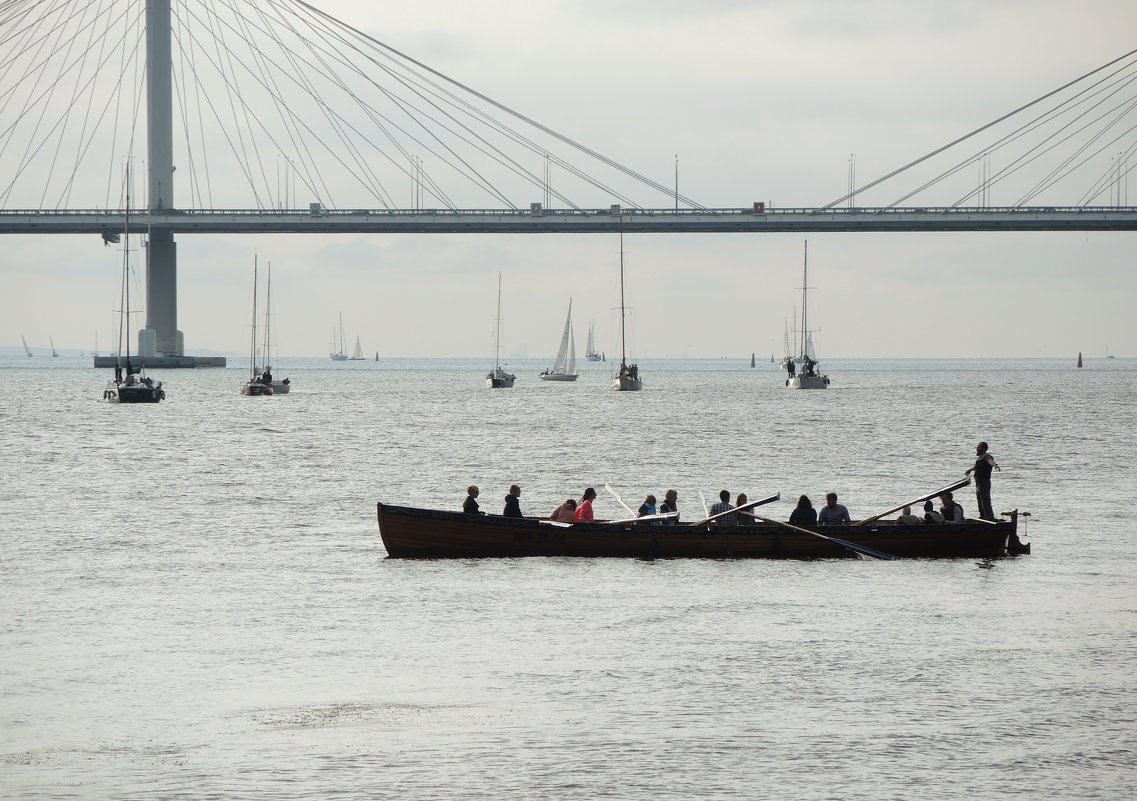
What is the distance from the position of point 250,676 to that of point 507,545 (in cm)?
1034

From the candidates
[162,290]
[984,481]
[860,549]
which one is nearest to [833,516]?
[860,549]

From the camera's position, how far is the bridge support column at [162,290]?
12644 centimetres

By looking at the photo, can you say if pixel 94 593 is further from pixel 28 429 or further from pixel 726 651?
pixel 28 429

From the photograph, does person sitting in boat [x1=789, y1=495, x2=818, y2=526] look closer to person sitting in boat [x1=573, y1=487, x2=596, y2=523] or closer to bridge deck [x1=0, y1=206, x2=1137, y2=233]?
person sitting in boat [x1=573, y1=487, x2=596, y2=523]

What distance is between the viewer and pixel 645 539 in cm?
2717

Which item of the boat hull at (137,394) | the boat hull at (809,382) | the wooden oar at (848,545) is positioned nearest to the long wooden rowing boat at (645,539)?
the wooden oar at (848,545)

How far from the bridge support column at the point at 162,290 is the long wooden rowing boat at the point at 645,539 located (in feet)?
344

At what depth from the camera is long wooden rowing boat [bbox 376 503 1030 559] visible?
2720 centimetres

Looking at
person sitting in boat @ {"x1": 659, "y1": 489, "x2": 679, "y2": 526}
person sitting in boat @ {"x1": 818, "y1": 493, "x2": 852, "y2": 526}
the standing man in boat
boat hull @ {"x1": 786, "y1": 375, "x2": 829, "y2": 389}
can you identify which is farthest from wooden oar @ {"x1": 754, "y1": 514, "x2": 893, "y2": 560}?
boat hull @ {"x1": 786, "y1": 375, "x2": 829, "y2": 389}

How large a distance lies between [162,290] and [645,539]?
360 feet

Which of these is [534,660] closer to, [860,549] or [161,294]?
[860,549]

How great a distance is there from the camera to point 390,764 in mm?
13641

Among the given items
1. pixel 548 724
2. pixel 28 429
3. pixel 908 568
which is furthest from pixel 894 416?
pixel 548 724

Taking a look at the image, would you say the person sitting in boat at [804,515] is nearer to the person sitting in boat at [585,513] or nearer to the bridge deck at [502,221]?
the person sitting in boat at [585,513]
